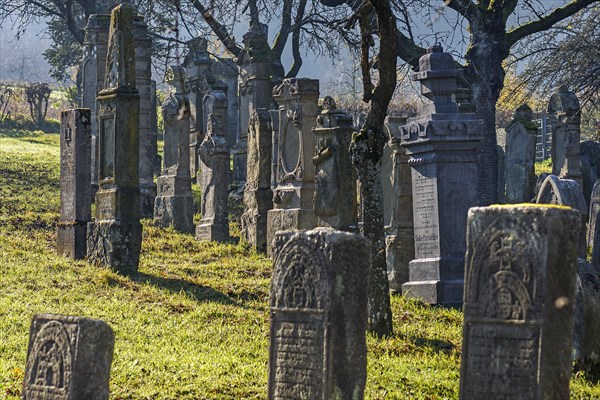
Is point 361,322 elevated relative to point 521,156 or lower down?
lower down

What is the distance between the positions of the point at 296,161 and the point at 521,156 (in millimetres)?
7639

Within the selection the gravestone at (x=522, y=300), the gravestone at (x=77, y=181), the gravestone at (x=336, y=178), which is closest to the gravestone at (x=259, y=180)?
the gravestone at (x=77, y=181)

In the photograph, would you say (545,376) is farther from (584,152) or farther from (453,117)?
(584,152)

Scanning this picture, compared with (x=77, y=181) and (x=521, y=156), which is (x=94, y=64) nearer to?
(x=521, y=156)

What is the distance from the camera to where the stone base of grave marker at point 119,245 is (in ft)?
52.6

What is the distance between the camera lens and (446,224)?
1433cm

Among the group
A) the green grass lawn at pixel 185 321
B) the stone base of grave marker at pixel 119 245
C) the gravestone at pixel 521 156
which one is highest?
the gravestone at pixel 521 156

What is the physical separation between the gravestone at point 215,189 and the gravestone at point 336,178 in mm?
4617

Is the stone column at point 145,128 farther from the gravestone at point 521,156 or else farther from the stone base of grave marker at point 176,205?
the gravestone at point 521,156

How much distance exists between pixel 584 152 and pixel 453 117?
1193 centimetres

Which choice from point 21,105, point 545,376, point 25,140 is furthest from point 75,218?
point 21,105

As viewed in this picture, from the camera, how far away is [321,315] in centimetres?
810

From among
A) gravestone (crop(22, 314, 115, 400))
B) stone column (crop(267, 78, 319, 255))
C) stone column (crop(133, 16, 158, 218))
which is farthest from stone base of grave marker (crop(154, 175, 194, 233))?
gravestone (crop(22, 314, 115, 400))

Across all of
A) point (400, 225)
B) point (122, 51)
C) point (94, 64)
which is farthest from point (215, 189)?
point (94, 64)
